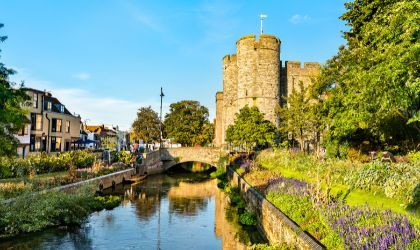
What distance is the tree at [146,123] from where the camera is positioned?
3034 inches

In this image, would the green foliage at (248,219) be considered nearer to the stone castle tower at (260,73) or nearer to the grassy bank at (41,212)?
the grassy bank at (41,212)

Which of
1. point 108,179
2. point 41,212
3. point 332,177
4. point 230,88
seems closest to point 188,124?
point 230,88

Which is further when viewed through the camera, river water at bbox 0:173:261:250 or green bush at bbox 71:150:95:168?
green bush at bbox 71:150:95:168

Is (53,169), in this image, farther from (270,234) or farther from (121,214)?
(270,234)

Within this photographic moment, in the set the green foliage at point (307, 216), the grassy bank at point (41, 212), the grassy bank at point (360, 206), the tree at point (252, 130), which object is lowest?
the grassy bank at point (41, 212)

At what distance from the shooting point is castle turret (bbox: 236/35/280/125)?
43312 millimetres

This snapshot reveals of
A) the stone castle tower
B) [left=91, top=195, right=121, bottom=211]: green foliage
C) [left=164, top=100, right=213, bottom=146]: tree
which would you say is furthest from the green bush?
[left=164, top=100, right=213, bottom=146]: tree

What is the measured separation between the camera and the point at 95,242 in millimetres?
13773

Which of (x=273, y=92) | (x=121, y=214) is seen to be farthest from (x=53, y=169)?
(x=273, y=92)

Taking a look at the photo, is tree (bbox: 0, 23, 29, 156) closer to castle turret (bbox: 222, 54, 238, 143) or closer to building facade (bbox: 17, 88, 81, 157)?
building facade (bbox: 17, 88, 81, 157)

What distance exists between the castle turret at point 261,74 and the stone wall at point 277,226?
2676cm

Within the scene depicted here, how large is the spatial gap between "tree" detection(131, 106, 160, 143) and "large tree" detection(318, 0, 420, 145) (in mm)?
55029

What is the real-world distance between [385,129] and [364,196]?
38.6 feet

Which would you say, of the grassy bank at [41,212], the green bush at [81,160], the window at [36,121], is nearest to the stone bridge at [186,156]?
the green bush at [81,160]
